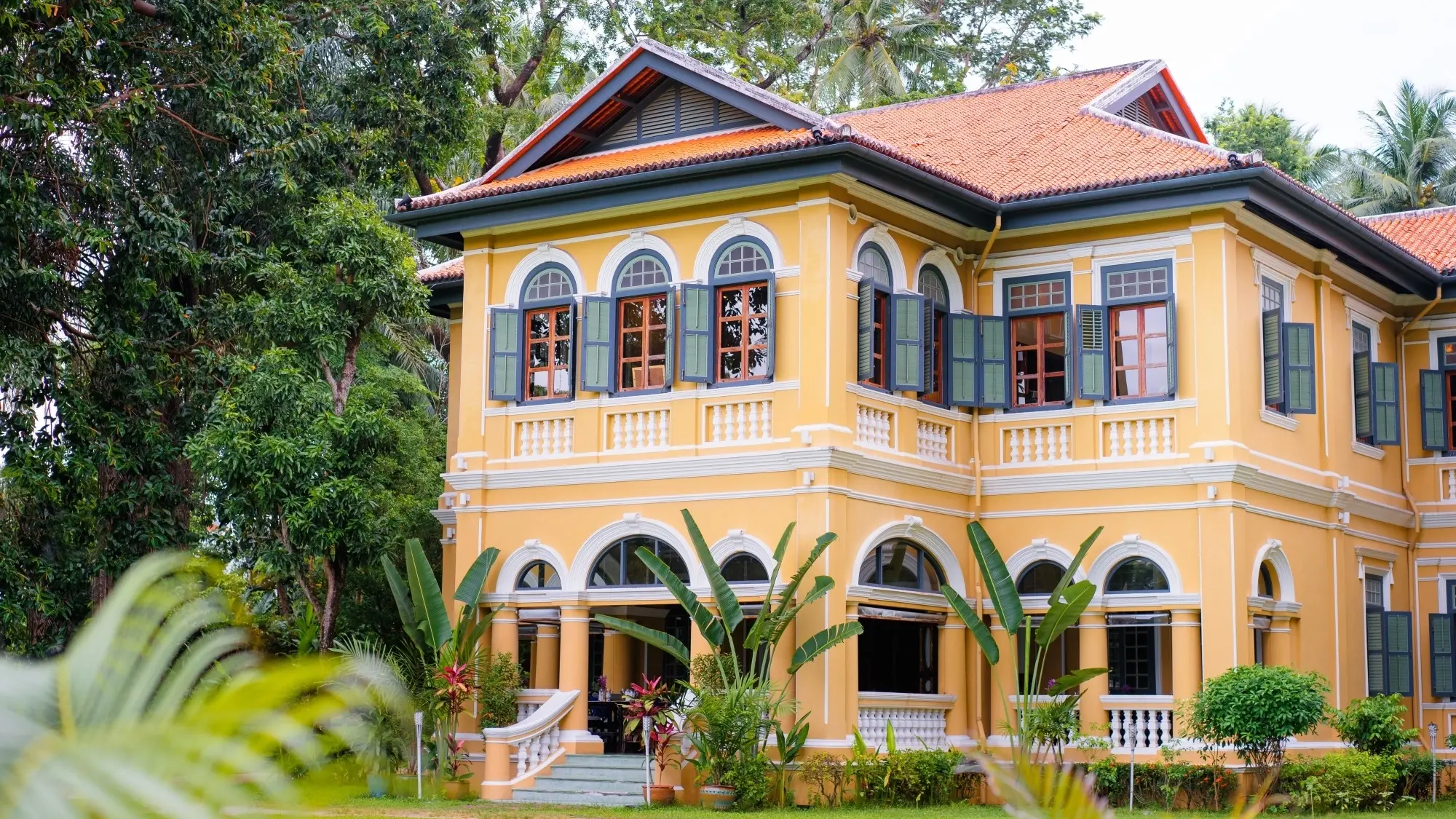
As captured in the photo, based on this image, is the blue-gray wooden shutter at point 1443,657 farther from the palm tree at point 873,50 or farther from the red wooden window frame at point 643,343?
the palm tree at point 873,50

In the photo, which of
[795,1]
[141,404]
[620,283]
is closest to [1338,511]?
[620,283]

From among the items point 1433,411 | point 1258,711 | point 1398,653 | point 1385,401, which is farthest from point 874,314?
point 1433,411

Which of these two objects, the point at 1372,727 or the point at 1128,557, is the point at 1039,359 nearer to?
the point at 1128,557

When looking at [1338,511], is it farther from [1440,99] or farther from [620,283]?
[1440,99]

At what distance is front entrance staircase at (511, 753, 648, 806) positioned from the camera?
16.6 m

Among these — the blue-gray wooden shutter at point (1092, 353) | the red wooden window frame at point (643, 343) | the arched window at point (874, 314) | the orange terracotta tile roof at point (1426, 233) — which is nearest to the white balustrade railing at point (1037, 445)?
the blue-gray wooden shutter at point (1092, 353)

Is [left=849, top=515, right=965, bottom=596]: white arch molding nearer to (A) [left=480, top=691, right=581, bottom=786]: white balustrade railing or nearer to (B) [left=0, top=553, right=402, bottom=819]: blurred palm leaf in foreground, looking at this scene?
(A) [left=480, top=691, right=581, bottom=786]: white balustrade railing

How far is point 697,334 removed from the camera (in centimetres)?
1780

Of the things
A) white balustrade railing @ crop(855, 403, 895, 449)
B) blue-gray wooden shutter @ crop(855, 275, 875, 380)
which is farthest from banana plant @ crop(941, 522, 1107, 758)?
blue-gray wooden shutter @ crop(855, 275, 875, 380)

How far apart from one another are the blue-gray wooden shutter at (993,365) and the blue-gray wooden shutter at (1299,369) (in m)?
3.14

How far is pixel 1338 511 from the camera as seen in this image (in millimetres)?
20469

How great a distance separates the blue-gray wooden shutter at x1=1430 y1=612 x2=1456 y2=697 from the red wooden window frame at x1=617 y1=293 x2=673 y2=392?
1007 cm

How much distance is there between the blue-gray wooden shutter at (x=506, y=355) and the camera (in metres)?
19.2

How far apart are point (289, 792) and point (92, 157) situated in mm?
18857
